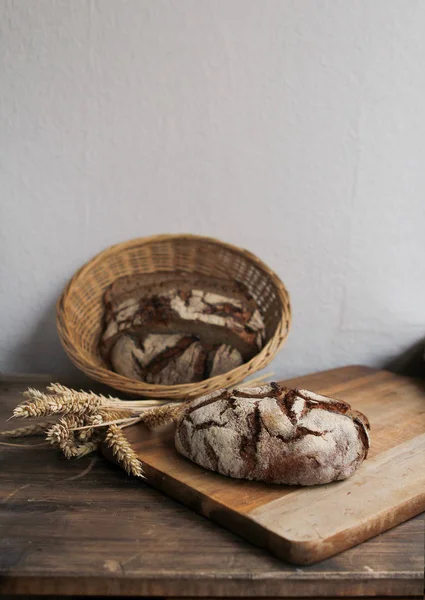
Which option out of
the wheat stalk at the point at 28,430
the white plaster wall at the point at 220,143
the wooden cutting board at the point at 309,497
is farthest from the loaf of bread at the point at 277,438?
the white plaster wall at the point at 220,143

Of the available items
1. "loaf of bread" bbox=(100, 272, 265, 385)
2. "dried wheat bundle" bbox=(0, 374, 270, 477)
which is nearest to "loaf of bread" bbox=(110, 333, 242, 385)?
"loaf of bread" bbox=(100, 272, 265, 385)

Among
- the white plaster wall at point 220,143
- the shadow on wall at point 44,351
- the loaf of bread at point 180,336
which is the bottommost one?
the shadow on wall at point 44,351

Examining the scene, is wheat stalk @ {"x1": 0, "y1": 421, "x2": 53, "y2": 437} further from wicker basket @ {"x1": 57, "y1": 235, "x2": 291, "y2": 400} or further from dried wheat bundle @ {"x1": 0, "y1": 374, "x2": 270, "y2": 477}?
wicker basket @ {"x1": 57, "y1": 235, "x2": 291, "y2": 400}

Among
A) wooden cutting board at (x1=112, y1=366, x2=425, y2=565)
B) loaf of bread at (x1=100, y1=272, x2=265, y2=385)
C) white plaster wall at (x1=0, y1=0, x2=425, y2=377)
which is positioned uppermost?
white plaster wall at (x1=0, y1=0, x2=425, y2=377)

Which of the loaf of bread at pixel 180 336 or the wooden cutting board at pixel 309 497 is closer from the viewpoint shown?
the wooden cutting board at pixel 309 497

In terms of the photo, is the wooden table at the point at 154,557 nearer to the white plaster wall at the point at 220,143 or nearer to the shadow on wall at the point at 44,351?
the shadow on wall at the point at 44,351
